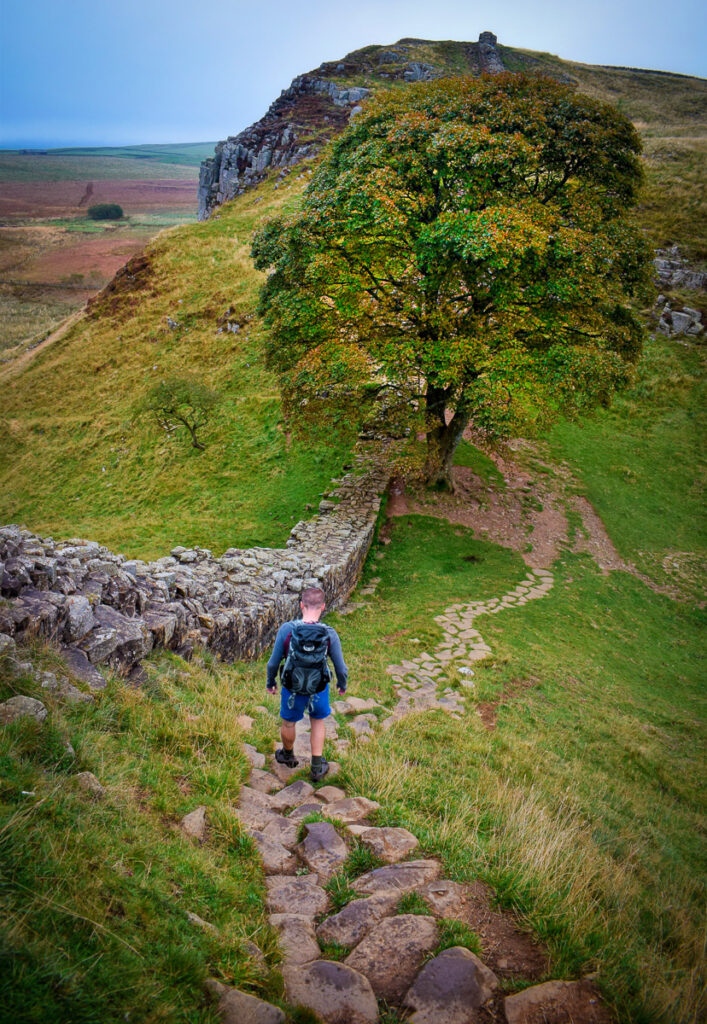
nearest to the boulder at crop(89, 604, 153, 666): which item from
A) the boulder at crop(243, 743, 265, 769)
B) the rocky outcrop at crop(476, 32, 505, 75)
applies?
the boulder at crop(243, 743, 265, 769)

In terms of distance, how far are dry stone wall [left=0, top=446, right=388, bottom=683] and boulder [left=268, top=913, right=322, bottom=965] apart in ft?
11.0

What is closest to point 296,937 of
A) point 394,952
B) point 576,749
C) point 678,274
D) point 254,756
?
point 394,952

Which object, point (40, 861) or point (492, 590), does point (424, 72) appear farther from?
point (40, 861)

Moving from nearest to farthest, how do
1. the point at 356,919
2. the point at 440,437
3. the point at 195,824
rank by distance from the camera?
the point at 356,919
the point at 195,824
the point at 440,437

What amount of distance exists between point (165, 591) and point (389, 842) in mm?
5650

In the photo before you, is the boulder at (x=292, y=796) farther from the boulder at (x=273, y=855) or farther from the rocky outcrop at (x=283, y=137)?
the rocky outcrop at (x=283, y=137)

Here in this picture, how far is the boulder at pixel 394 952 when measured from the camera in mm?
3236

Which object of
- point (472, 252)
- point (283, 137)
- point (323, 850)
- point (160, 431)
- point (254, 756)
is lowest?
point (254, 756)

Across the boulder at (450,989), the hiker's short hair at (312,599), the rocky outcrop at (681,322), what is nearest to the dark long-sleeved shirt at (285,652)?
the hiker's short hair at (312,599)

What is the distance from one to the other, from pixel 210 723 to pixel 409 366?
35.6 ft

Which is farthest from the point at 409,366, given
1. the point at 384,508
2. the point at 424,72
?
the point at 424,72

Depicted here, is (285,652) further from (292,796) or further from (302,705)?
(292,796)

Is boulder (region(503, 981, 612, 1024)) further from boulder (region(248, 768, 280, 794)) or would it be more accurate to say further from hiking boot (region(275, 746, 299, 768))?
hiking boot (region(275, 746, 299, 768))

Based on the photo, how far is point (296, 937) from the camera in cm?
357
